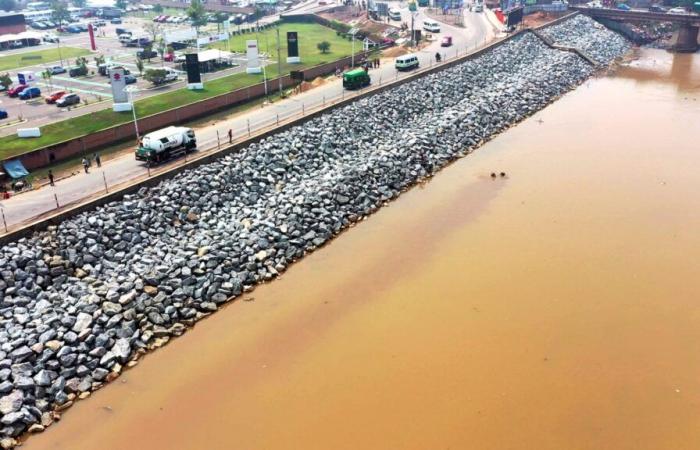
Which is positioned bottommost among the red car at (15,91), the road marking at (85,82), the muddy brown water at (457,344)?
the muddy brown water at (457,344)

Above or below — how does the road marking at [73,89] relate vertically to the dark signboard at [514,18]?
below

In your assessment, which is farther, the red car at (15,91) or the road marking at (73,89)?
the road marking at (73,89)

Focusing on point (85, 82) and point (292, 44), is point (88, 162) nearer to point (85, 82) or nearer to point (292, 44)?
point (85, 82)

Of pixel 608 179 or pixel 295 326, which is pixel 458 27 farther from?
pixel 295 326

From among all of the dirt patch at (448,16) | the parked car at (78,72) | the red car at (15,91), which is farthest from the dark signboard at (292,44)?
the dirt patch at (448,16)

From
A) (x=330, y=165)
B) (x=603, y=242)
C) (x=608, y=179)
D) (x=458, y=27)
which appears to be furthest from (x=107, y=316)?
(x=458, y=27)

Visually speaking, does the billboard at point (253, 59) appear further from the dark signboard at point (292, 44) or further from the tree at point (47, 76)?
the tree at point (47, 76)

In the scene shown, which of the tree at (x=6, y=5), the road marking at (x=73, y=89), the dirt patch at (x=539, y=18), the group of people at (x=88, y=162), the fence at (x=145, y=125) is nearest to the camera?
the group of people at (x=88, y=162)
